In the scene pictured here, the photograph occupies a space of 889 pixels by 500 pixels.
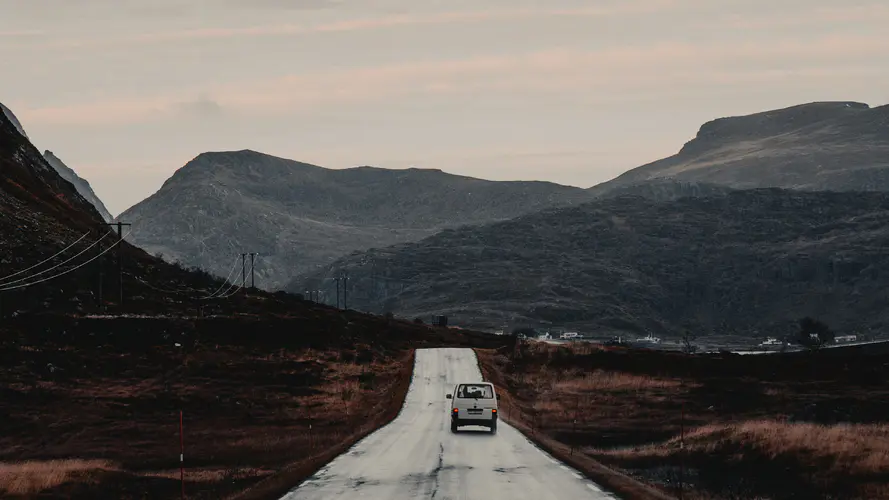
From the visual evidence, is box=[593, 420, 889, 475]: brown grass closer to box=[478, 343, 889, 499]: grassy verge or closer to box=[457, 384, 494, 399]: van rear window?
box=[478, 343, 889, 499]: grassy verge

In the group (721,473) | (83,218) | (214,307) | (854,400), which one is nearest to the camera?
(721,473)

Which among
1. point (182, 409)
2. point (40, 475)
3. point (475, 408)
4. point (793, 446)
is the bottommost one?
point (182, 409)

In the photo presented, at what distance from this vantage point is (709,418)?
75062mm

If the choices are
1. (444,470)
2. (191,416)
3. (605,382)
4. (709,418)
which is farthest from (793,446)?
(605,382)

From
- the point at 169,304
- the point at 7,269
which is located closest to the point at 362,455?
the point at 7,269

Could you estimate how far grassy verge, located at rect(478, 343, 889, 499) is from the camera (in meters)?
41.2

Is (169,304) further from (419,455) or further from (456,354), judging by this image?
(419,455)

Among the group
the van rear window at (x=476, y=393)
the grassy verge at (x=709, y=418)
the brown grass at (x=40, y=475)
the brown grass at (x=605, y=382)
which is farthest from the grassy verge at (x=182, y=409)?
the brown grass at (x=605, y=382)

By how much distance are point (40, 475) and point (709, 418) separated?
44.0 meters

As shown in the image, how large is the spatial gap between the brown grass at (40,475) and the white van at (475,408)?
14468 millimetres

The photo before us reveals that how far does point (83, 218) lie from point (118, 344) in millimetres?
59391

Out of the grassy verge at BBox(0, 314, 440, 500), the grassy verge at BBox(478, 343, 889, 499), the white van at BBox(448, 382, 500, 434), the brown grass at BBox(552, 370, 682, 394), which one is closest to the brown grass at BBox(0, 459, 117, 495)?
the grassy verge at BBox(0, 314, 440, 500)

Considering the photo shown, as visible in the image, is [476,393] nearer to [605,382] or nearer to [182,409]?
[182,409]

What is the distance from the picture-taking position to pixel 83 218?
166 m
